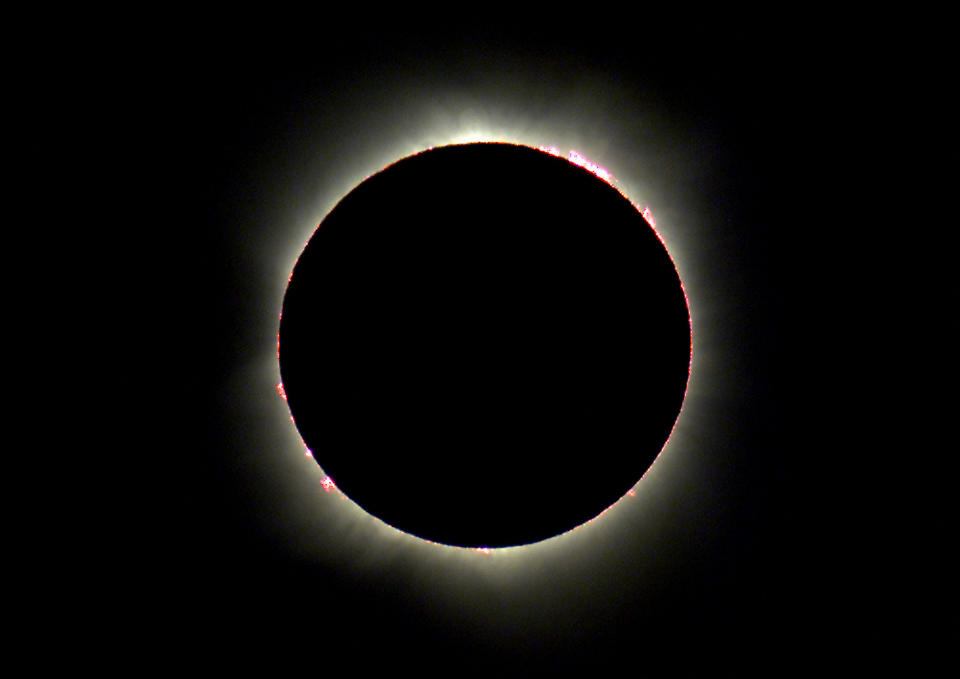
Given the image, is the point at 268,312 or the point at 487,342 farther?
the point at 268,312

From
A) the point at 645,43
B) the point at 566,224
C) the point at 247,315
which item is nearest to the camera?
the point at 566,224

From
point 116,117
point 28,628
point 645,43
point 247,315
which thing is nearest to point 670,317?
point 645,43

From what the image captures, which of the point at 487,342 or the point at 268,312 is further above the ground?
the point at 268,312

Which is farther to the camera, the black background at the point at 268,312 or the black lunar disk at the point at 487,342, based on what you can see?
the black background at the point at 268,312

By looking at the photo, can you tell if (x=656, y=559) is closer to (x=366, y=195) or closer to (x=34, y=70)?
(x=366, y=195)
